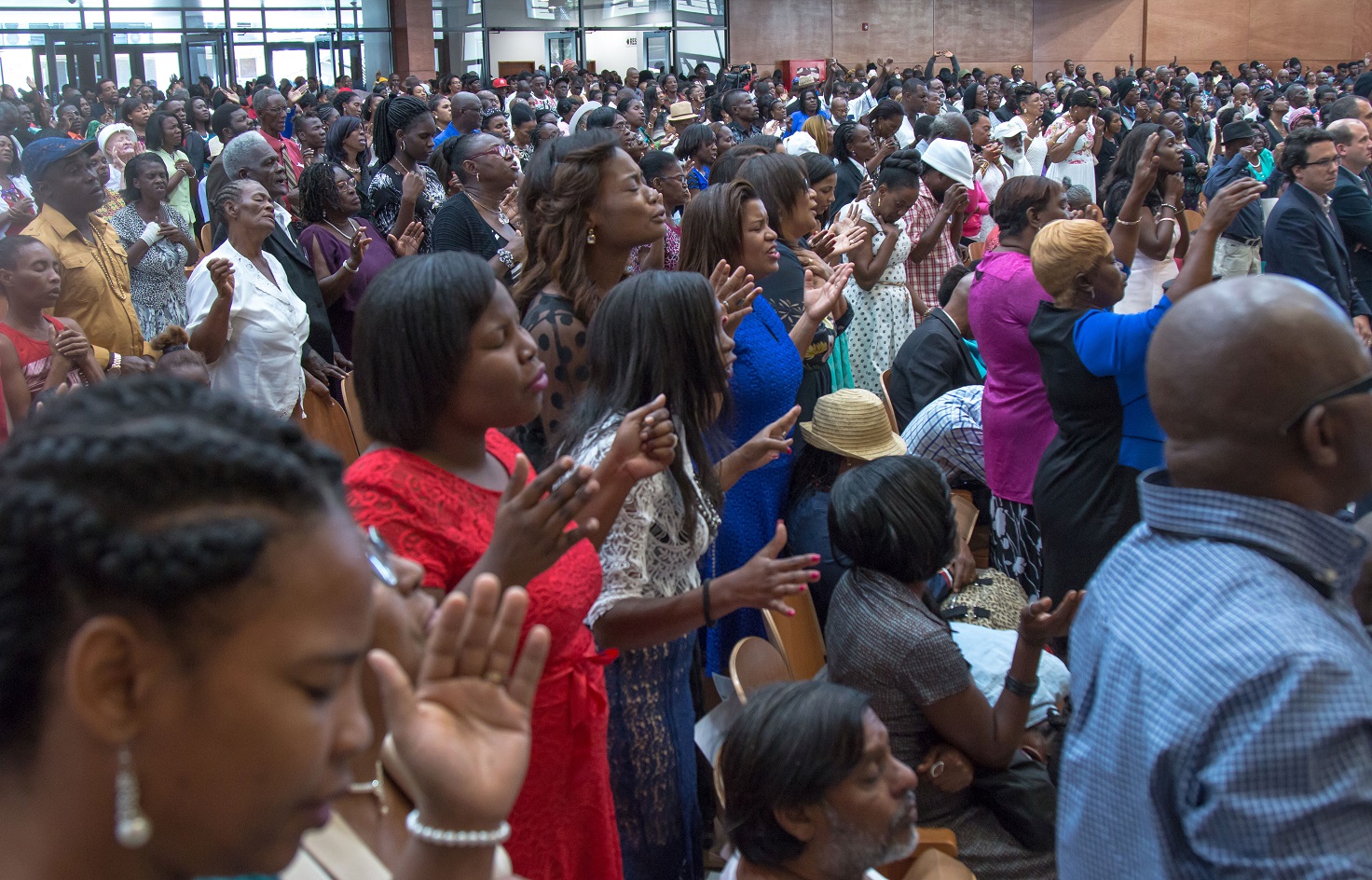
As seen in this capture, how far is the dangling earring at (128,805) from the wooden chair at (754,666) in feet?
5.27

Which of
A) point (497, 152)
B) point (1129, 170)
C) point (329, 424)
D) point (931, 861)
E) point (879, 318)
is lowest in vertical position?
point (931, 861)

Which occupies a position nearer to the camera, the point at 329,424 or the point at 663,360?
the point at 663,360

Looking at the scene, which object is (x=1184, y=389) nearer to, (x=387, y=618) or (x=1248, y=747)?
(x=1248, y=747)

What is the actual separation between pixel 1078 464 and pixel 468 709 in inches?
95.9

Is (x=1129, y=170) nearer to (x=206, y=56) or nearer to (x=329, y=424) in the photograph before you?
(x=329, y=424)

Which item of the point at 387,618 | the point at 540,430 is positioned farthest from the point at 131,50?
the point at 387,618

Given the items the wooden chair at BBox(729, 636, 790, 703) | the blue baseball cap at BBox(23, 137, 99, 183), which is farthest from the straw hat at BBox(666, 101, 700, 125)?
the wooden chair at BBox(729, 636, 790, 703)

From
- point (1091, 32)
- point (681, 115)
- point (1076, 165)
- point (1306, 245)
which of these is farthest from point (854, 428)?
point (1091, 32)

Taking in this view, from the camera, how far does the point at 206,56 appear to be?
2017 cm

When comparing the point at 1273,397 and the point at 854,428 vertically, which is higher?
the point at 1273,397

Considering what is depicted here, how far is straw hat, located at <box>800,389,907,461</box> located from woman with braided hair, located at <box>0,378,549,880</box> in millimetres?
2480

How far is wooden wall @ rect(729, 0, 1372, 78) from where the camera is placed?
2562 cm

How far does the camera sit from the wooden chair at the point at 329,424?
4199 millimetres

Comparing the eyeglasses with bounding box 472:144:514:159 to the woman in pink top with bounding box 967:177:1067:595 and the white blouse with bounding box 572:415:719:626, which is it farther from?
the white blouse with bounding box 572:415:719:626
